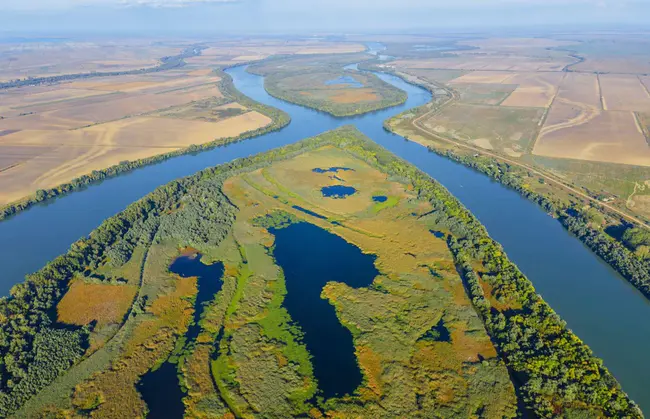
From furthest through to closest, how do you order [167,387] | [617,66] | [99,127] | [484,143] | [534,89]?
[617,66] < [534,89] < [99,127] < [484,143] < [167,387]

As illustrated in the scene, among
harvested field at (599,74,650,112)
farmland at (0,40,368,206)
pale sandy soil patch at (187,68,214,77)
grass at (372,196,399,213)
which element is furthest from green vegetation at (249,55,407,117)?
harvested field at (599,74,650,112)

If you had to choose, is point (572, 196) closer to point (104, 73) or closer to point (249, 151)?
point (249, 151)

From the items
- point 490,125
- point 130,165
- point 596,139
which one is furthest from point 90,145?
point 596,139

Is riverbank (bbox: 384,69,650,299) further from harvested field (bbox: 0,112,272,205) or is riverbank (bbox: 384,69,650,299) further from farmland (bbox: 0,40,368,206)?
harvested field (bbox: 0,112,272,205)

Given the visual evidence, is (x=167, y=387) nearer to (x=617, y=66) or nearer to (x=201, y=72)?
(x=201, y=72)

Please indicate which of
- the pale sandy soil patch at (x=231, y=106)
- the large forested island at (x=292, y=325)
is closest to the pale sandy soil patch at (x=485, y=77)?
the pale sandy soil patch at (x=231, y=106)

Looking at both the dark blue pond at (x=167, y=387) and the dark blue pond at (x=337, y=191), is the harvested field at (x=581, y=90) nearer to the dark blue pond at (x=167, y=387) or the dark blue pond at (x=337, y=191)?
the dark blue pond at (x=337, y=191)
